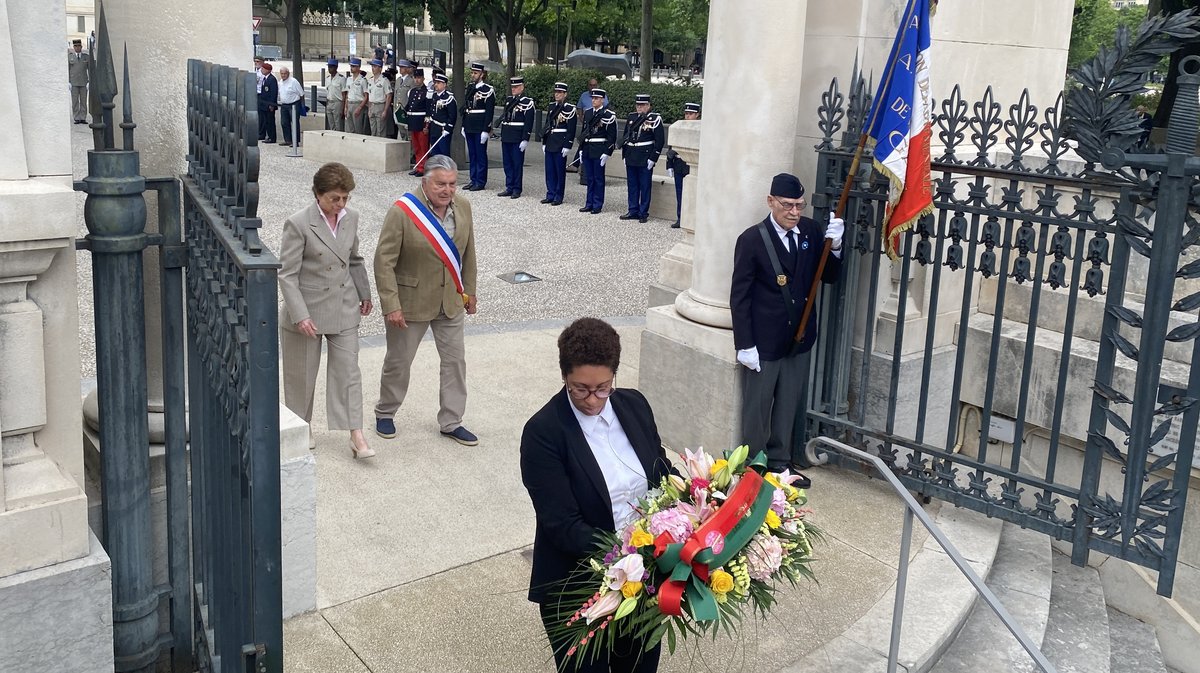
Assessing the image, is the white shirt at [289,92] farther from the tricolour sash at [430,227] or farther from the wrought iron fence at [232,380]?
the wrought iron fence at [232,380]

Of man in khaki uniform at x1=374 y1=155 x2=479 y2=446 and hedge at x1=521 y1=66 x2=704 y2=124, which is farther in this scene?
hedge at x1=521 y1=66 x2=704 y2=124

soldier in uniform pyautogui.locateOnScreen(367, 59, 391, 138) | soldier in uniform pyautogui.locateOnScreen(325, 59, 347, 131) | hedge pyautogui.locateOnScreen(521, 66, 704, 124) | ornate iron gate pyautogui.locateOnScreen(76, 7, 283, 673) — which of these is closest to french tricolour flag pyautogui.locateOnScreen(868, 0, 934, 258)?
ornate iron gate pyautogui.locateOnScreen(76, 7, 283, 673)

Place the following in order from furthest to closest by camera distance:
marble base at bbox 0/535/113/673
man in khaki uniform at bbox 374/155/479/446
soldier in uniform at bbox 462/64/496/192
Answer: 1. soldier in uniform at bbox 462/64/496/192
2. man in khaki uniform at bbox 374/155/479/446
3. marble base at bbox 0/535/113/673

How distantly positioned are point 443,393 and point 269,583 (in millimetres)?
4650

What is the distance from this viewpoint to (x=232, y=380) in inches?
99.0

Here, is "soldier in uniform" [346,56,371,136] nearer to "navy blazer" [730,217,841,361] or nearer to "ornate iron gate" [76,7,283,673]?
"navy blazer" [730,217,841,361]

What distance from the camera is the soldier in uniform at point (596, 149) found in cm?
1817

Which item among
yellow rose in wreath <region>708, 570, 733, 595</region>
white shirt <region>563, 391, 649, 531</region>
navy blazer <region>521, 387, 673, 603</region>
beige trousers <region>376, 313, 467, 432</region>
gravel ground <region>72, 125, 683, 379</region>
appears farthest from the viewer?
gravel ground <region>72, 125, 683, 379</region>

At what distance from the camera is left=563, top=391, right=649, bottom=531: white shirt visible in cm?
368

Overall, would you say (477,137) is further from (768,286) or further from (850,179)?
(850,179)

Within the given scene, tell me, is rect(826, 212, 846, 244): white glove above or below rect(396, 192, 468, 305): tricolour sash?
above

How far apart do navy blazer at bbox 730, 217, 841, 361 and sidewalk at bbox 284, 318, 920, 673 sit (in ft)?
3.24

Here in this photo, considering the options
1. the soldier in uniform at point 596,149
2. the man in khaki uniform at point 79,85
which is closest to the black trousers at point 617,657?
the soldier in uniform at point 596,149

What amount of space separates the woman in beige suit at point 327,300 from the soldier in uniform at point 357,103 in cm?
2063
